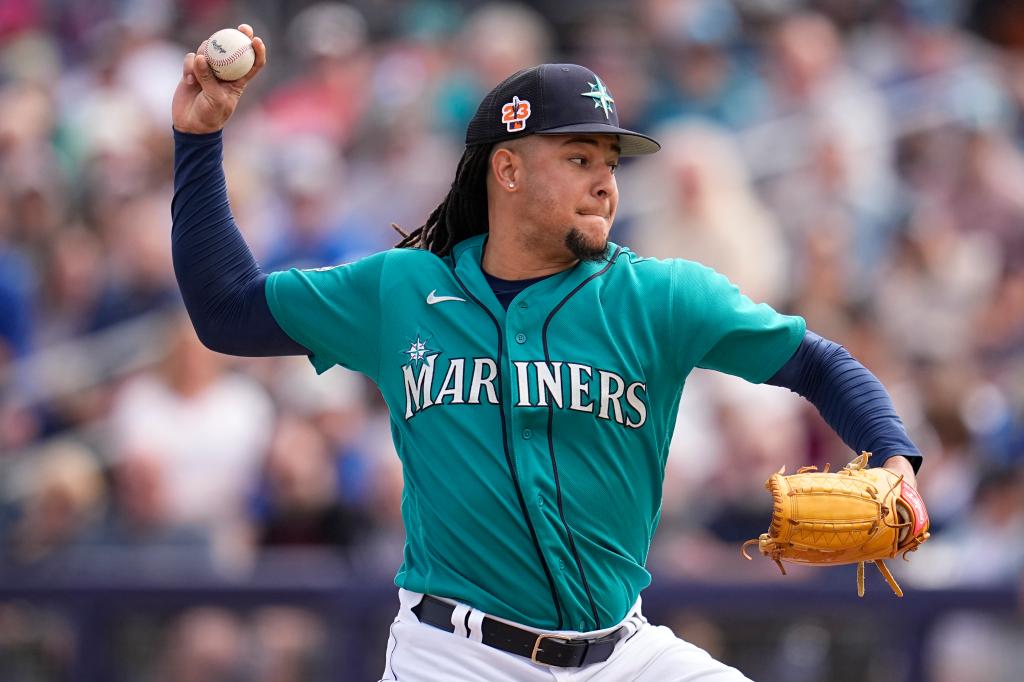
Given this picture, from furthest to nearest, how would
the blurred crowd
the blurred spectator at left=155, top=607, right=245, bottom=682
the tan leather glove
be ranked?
the blurred crowd, the blurred spectator at left=155, top=607, right=245, bottom=682, the tan leather glove

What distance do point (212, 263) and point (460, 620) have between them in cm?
109

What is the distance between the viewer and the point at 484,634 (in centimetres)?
378

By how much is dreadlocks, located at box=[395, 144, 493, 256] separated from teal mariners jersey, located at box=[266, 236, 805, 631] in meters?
0.27

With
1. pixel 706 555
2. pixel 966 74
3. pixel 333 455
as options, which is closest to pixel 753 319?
pixel 706 555

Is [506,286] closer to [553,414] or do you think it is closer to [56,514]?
[553,414]

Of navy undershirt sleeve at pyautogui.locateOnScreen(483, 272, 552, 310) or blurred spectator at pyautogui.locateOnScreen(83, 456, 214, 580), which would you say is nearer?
navy undershirt sleeve at pyautogui.locateOnScreen(483, 272, 552, 310)

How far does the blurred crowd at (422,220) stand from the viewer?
7.56m

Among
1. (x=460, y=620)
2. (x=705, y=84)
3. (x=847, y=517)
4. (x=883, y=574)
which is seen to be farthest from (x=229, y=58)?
(x=705, y=84)

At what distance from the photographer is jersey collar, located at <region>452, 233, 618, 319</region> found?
3.92 metres

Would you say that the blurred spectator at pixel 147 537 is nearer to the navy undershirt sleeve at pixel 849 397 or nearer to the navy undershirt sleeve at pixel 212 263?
the navy undershirt sleeve at pixel 212 263

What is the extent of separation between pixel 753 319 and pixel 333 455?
14.3 feet

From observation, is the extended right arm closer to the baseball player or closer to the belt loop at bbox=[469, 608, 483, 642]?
the baseball player

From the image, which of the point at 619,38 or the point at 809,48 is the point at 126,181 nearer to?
the point at 619,38

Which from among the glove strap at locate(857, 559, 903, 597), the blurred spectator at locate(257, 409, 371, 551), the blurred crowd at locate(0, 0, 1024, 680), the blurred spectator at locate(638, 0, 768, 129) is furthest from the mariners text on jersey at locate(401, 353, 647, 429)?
the blurred spectator at locate(638, 0, 768, 129)
